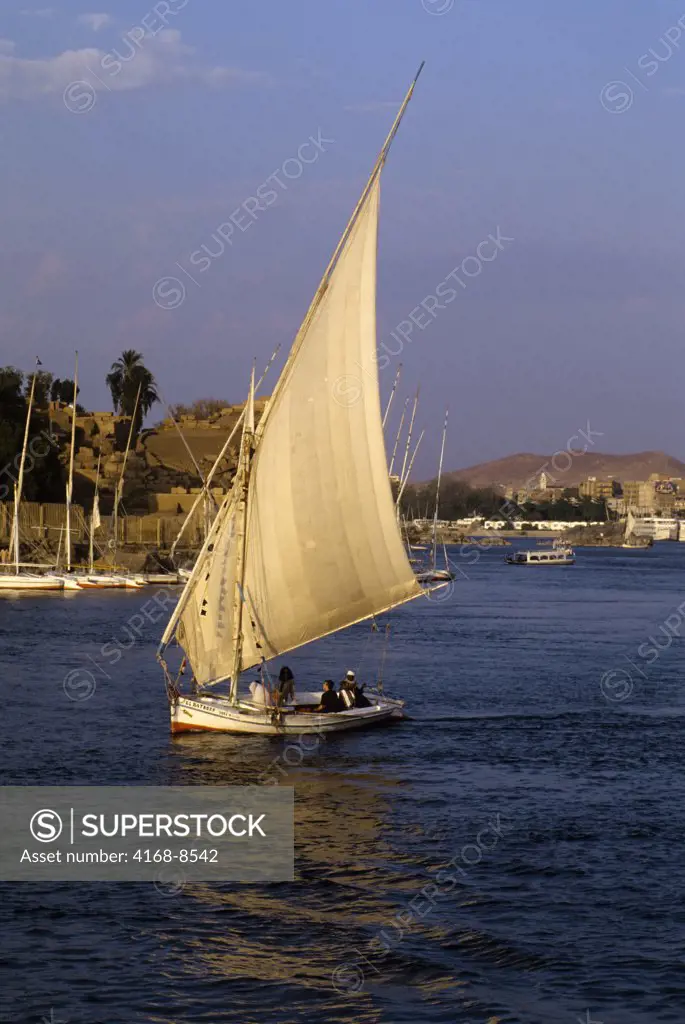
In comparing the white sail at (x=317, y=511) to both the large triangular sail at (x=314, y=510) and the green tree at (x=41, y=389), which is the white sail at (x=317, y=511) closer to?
the large triangular sail at (x=314, y=510)

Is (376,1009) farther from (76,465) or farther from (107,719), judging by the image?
(76,465)

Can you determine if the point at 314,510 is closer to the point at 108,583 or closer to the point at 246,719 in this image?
the point at 246,719

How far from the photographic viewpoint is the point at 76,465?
146 metres

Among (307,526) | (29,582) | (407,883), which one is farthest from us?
(29,582)

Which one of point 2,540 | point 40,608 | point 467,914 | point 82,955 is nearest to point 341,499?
point 467,914

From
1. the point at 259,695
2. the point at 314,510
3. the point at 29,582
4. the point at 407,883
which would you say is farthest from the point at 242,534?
the point at 29,582

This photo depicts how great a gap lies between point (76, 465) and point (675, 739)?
11700 cm

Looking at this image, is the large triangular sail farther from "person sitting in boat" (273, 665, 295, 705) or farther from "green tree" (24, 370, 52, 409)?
"green tree" (24, 370, 52, 409)

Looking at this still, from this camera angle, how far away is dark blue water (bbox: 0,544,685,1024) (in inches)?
647

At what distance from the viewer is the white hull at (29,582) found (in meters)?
90.9

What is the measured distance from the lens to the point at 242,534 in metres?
30.7

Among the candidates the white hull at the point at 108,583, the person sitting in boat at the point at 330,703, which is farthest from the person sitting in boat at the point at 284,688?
the white hull at the point at 108,583

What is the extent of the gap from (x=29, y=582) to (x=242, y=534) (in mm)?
63233

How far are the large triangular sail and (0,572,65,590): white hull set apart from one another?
6099 centimetres
